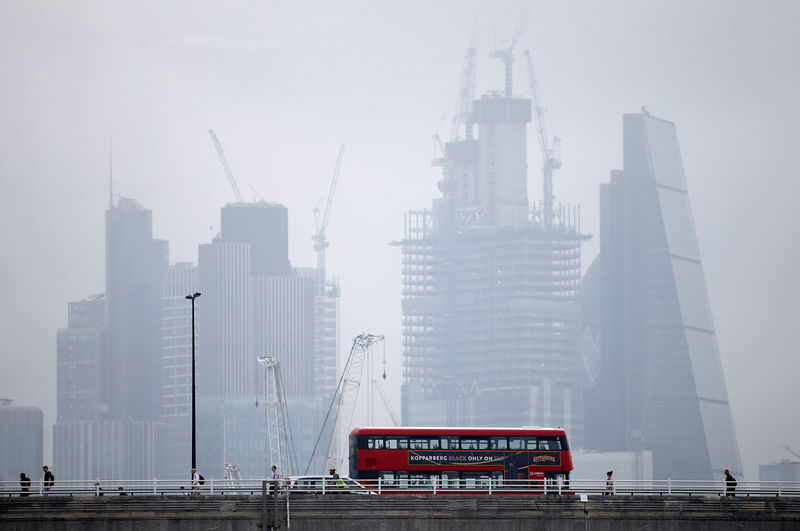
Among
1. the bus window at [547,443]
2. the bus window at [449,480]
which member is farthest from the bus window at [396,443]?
the bus window at [547,443]

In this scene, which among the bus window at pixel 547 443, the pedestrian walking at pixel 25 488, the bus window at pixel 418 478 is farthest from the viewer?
the bus window at pixel 547 443

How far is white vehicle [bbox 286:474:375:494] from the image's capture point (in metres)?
74.9

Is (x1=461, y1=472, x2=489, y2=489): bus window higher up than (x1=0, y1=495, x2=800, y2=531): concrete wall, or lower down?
higher up

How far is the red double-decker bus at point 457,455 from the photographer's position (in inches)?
3669

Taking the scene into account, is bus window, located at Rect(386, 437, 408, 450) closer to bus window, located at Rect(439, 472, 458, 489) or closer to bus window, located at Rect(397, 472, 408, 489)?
bus window, located at Rect(397, 472, 408, 489)

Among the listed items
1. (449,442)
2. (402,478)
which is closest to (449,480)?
(449,442)

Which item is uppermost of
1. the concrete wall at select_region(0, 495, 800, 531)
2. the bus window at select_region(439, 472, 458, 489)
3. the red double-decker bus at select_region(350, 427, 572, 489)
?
the red double-decker bus at select_region(350, 427, 572, 489)

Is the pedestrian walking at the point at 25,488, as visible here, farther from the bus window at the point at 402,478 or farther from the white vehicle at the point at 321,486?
the bus window at the point at 402,478

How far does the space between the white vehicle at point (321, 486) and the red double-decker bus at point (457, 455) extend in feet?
44.3

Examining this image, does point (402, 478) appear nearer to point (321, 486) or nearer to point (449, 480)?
point (449, 480)

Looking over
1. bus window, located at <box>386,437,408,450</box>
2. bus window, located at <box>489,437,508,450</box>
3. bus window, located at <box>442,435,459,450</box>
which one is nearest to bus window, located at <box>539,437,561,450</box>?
bus window, located at <box>489,437,508,450</box>

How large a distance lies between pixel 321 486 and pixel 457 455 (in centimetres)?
1889

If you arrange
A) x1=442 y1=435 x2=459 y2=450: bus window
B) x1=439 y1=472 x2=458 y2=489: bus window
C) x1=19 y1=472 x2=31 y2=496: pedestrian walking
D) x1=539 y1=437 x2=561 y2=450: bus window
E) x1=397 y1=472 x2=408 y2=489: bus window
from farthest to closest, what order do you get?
x1=539 y1=437 x2=561 y2=450: bus window, x1=442 y1=435 x2=459 y2=450: bus window, x1=397 y1=472 x2=408 y2=489: bus window, x1=439 y1=472 x2=458 y2=489: bus window, x1=19 y1=472 x2=31 y2=496: pedestrian walking

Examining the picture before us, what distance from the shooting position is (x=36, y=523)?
7181 cm
